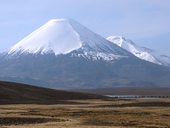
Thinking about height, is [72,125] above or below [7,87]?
below

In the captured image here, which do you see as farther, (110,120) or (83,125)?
(110,120)

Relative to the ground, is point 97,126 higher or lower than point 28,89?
lower

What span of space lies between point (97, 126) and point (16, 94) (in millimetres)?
55828

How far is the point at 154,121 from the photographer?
45.0 meters

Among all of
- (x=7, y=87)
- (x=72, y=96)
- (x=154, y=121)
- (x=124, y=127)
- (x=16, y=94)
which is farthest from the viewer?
(x=72, y=96)

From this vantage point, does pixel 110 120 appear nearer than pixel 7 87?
Yes

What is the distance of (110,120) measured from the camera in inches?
1837

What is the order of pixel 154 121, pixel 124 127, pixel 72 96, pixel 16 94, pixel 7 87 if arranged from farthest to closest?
pixel 72 96, pixel 7 87, pixel 16 94, pixel 154 121, pixel 124 127

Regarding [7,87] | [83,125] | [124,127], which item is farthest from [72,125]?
[7,87]

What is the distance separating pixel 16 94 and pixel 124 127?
57.1m

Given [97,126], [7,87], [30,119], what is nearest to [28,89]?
[7,87]

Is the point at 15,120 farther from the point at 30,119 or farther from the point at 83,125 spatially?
the point at 83,125

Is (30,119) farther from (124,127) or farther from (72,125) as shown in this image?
(124,127)

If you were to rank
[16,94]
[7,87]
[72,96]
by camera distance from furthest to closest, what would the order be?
[72,96], [7,87], [16,94]
